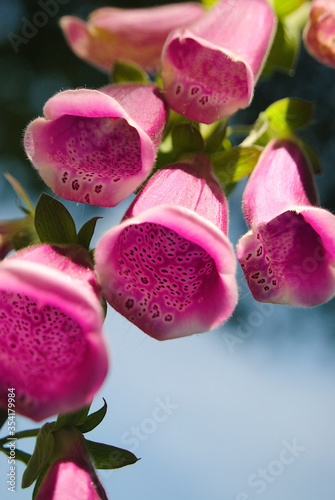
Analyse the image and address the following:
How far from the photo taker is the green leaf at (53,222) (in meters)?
0.90

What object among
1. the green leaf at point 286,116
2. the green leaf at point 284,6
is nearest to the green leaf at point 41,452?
the green leaf at point 286,116

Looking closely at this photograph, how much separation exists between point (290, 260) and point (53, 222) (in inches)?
15.7

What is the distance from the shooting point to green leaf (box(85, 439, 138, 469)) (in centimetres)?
95

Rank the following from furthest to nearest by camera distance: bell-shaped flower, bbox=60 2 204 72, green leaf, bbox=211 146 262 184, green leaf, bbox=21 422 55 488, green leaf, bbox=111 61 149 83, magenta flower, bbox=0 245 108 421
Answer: bell-shaped flower, bbox=60 2 204 72 → green leaf, bbox=111 61 149 83 → green leaf, bbox=211 146 262 184 → green leaf, bbox=21 422 55 488 → magenta flower, bbox=0 245 108 421

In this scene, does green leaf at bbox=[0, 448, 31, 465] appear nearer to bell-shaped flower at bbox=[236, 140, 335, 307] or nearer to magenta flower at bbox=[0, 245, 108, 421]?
magenta flower at bbox=[0, 245, 108, 421]

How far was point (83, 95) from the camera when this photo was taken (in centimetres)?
79

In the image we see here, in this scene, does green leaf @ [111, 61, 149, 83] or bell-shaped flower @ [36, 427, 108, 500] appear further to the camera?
green leaf @ [111, 61, 149, 83]

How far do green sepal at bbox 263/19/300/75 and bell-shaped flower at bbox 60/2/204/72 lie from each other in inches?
9.6

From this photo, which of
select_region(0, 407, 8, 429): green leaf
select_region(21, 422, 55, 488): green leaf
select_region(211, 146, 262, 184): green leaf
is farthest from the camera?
select_region(211, 146, 262, 184): green leaf

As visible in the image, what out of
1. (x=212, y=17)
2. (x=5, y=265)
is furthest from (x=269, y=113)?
(x=5, y=265)

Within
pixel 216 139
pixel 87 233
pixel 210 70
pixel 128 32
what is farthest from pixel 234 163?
pixel 128 32

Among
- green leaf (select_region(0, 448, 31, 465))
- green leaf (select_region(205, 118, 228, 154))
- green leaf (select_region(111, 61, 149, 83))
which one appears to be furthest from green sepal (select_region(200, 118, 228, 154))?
green leaf (select_region(0, 448, 31, 465))

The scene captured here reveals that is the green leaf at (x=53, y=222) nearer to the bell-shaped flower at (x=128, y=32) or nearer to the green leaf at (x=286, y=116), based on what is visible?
the green leaf at (x=286, y=116)

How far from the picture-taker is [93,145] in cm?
89
